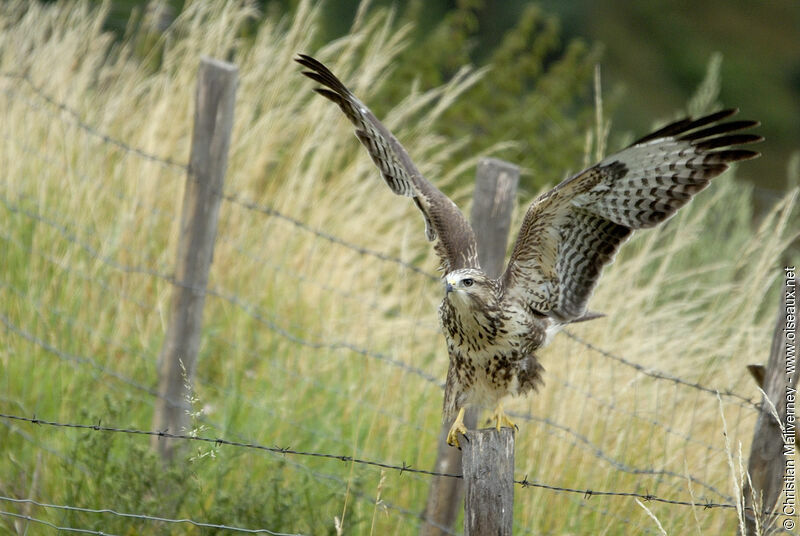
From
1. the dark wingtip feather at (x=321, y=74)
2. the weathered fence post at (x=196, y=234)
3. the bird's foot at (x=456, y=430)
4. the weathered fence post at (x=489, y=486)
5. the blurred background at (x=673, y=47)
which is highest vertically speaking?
the blurred background at (x=673, y=47)

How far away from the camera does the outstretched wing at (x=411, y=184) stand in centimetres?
370

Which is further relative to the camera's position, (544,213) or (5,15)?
(5,15)

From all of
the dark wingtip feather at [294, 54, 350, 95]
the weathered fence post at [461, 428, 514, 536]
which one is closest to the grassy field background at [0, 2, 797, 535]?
the weathered fence post at [461, 428, 514, 536]

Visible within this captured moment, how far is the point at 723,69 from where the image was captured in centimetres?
2452

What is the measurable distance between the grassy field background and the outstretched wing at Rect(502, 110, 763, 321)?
0.66 meters

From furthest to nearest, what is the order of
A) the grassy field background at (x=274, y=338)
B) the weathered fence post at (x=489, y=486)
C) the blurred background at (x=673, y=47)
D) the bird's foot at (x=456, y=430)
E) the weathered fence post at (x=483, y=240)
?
the blurred background at (x=673, y=47) < the grassy field background at (x=274, y=338) < the weathered fence post at (x=483, y=240) < the bird's foot at (x=456, y=430) < the weathered fence post at (x=489, y=486)

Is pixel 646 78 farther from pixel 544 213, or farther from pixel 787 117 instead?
pixel 544 213

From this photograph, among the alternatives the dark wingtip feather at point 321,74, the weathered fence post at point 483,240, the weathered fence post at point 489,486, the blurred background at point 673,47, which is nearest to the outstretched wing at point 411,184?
the dark wingtip feather at point 321,74

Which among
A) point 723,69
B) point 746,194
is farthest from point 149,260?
point 723,69

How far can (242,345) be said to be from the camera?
523 centimetres

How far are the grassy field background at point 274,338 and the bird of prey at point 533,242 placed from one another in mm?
496

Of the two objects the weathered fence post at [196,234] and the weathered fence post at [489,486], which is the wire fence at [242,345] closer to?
the weathered fence post at [196,234]

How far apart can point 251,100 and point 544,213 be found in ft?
9.90

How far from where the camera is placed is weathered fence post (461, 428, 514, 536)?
9.25 feet
